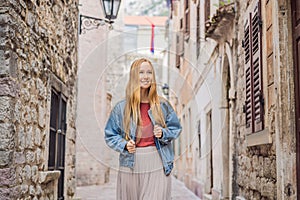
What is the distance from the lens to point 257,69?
4938 millimetres

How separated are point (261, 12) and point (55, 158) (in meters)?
2.82

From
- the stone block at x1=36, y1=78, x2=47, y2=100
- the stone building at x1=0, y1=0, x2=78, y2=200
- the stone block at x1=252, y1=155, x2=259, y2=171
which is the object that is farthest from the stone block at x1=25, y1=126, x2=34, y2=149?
the stone block at x1=252, y1=155, x2=259, y2=171

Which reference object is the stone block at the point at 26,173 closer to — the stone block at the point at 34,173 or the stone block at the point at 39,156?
the stone block at the point at 34,173

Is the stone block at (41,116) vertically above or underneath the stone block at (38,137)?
above

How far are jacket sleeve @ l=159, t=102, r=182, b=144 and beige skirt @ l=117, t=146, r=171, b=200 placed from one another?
0.11 metres

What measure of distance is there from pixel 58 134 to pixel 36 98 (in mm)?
1443

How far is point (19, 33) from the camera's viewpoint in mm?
3672

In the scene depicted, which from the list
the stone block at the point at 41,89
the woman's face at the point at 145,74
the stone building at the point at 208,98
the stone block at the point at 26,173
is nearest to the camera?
the woman's face at the point at 145,74

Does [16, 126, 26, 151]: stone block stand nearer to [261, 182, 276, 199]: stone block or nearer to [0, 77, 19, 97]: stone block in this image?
[0, 77, 19, 97]: stone block

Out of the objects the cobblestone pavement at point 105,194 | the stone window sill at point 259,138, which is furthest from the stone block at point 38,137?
the cobblestone pavement at point 105,194

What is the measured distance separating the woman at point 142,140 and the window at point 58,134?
2366 mm

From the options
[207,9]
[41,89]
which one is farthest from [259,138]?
[207,9]

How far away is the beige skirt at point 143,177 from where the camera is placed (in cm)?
295

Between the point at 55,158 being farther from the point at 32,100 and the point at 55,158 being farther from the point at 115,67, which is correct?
the point at 115,67
